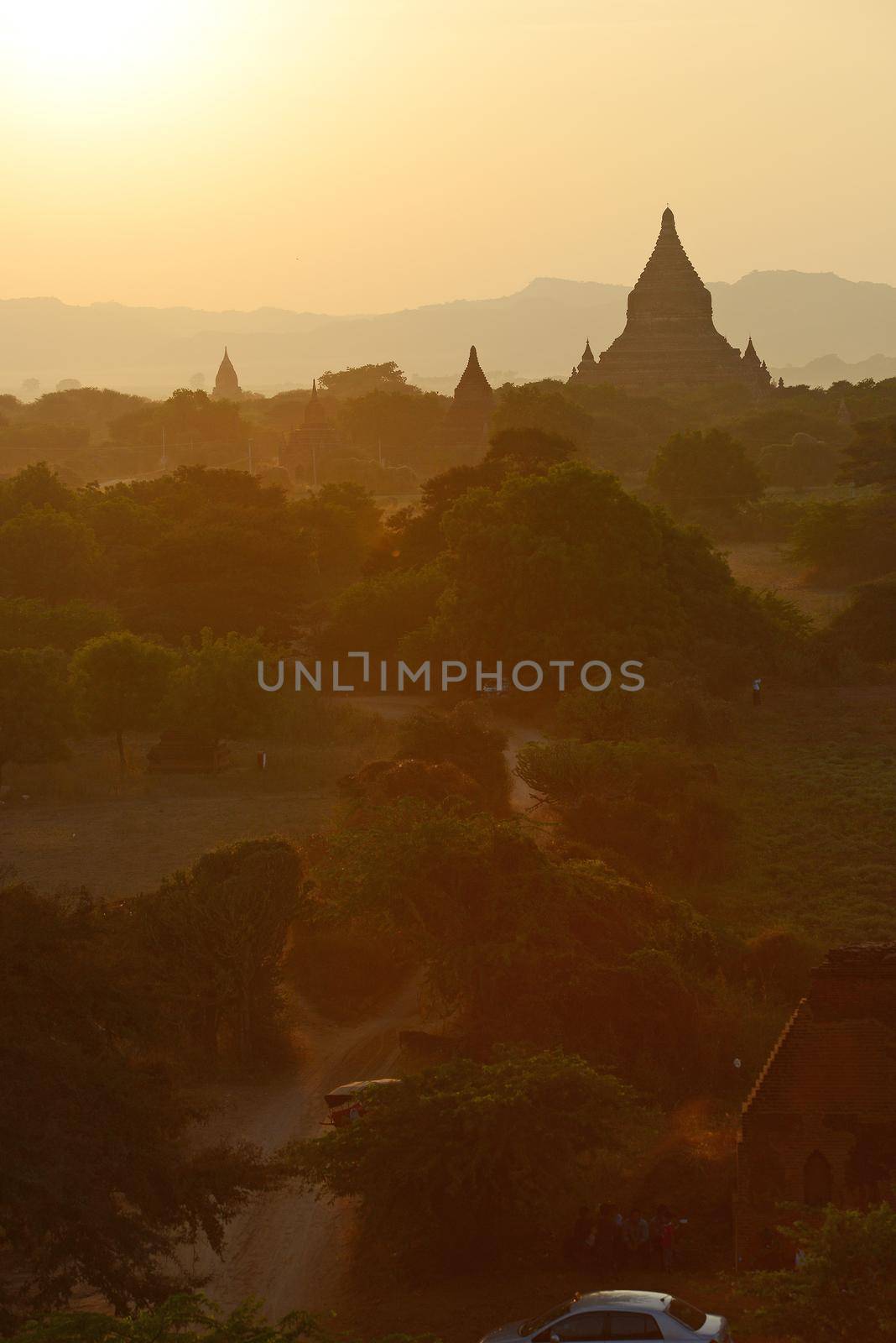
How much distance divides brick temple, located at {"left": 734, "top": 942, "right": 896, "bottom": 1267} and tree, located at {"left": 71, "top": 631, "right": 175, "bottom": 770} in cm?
2063

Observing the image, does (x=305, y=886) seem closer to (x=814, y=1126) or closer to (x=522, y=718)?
(x=814, y=1126)

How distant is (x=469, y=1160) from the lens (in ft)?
46.7

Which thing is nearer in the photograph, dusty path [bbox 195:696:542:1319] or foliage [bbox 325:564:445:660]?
dusty path [bbox 195:696:542:1319]

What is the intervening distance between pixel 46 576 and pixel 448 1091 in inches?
1498

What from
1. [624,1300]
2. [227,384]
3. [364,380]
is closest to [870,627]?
[624,1300]

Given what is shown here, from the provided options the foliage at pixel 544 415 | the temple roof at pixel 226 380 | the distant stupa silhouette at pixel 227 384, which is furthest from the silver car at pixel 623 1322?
the temple roof at pixel 226 380

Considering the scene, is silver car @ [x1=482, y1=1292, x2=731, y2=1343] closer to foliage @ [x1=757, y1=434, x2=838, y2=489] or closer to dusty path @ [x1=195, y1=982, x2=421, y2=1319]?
dusty path @ [x1=195, y1=982, x2=421, y2=1319]

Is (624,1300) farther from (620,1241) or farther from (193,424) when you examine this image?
(193,424)

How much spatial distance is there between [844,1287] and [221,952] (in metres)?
9.30

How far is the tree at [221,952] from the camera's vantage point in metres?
19.2

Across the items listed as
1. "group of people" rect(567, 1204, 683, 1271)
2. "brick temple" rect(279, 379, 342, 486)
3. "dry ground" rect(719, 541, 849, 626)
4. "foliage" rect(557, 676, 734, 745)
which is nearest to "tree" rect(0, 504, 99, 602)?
"dry ground" rect(719, 541, 849, 626)

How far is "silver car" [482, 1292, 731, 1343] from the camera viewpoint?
11.8 meters

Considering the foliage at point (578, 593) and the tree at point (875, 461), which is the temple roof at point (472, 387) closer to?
the tree at point (875, 461)

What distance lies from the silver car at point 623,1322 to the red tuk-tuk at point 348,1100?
139 inches
